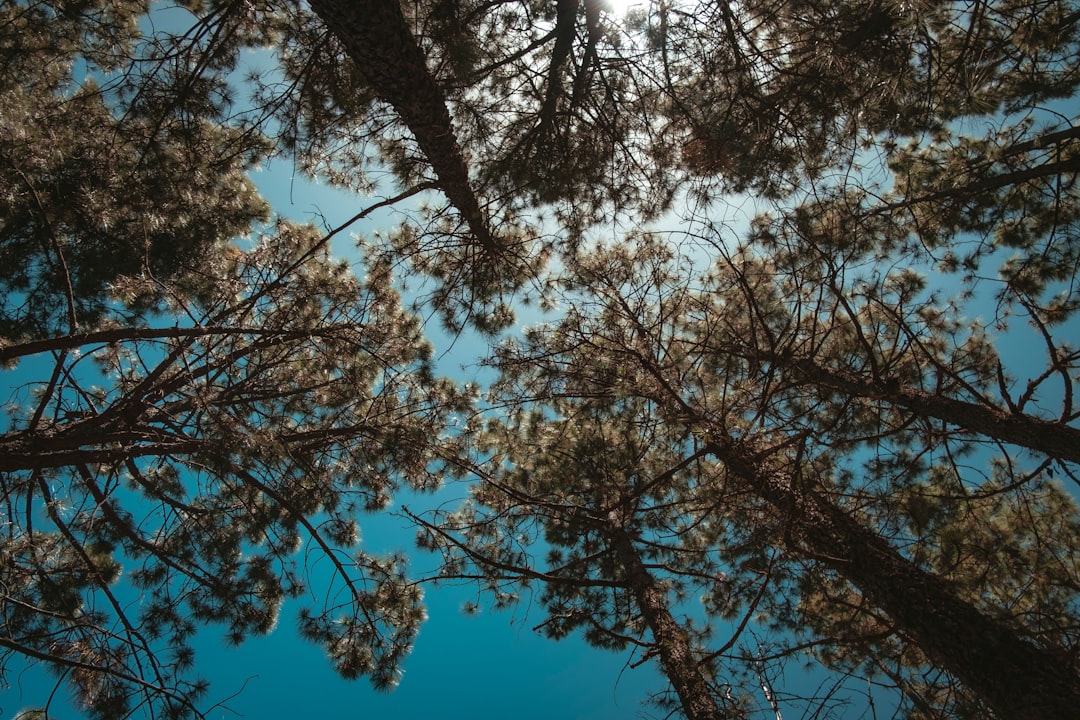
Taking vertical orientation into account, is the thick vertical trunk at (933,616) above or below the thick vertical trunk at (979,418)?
below

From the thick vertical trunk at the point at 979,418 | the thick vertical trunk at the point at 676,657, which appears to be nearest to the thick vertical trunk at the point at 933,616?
the thick vertical trunk at the point at 979,418

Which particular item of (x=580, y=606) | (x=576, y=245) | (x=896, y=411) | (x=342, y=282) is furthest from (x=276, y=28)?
(x=896, y=411)

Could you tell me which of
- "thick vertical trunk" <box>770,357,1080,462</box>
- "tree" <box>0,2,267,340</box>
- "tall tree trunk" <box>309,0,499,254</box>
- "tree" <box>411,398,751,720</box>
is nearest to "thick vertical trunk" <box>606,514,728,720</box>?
"tree" <box>411,398,751,720</box>

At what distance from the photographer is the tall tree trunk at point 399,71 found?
2.63 metres

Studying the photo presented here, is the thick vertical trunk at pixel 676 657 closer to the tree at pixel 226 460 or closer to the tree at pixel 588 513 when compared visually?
the tree at pixel 588 513

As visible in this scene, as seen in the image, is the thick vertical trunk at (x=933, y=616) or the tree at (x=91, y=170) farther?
the tree at (x=91, y=170)

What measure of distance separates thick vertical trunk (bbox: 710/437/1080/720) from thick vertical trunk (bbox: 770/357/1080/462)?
71 cm

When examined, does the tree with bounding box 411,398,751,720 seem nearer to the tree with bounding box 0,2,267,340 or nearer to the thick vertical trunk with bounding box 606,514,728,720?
the thick vertical trunk with bounding box 606,514,728,720

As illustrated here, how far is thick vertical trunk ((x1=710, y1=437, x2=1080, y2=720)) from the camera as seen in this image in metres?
2.14

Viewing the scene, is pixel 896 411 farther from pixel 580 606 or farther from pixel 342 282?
pixel 342 282

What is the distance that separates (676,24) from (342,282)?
3450mm

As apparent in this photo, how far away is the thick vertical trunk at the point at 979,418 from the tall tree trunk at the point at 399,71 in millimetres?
2636

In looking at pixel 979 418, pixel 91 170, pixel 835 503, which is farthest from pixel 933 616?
pixel 91 170

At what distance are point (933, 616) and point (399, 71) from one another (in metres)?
4.05
